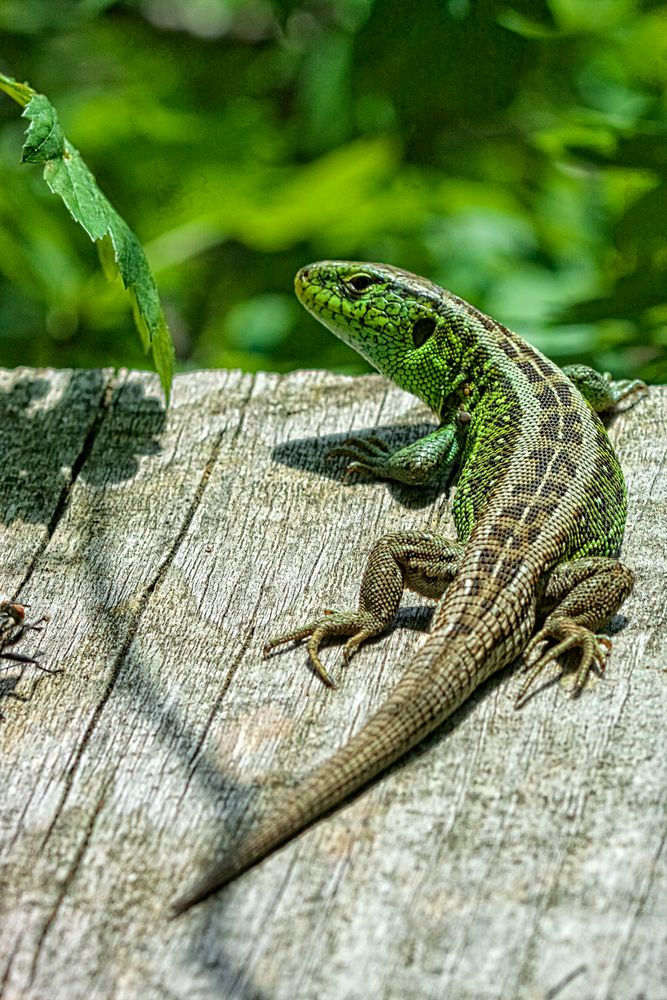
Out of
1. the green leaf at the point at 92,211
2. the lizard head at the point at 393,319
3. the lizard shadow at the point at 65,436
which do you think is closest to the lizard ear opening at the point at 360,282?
the lizard head at the point at 393,319

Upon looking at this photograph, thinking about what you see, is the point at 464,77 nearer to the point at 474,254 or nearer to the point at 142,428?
the point at 142,428

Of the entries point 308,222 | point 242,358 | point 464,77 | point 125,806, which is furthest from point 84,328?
point 125,806

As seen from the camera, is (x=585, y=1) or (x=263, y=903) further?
(x=585, y=1)

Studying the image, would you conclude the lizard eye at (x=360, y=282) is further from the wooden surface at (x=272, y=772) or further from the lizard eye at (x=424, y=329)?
the wooden surface at (x=272, y=772)

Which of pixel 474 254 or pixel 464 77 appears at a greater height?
pixel 464 77

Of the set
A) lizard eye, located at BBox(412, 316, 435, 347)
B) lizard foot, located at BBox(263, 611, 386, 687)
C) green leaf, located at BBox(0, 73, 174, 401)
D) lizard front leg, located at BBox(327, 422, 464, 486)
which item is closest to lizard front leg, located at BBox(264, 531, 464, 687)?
lizard foot, located at BBox(263, 611, 386, 687)

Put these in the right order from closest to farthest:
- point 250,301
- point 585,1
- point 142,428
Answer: point 142,428, point 585,1, point 250,301

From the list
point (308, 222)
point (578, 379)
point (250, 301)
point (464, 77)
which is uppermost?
point (464, 77)
